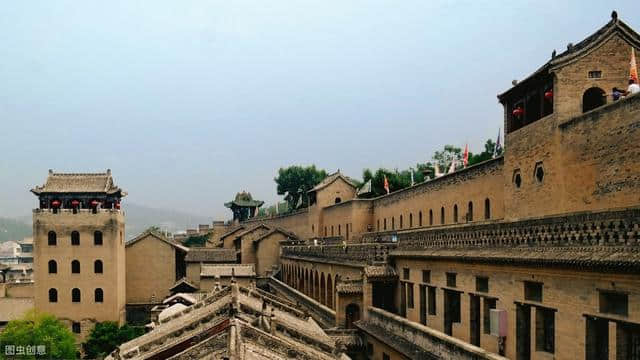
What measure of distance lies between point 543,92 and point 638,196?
5.97 metres

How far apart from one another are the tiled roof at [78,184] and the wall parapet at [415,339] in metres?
33.9

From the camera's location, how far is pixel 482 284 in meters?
17.9

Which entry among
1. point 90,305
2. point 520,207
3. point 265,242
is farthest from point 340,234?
point 520,207

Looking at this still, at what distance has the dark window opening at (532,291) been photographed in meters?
14.6

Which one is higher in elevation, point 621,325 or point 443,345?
point 621,325

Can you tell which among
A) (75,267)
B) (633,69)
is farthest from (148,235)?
(633,69)

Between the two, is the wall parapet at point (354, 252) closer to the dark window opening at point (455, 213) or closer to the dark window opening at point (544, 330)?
the dark window opening at point (455, 213)

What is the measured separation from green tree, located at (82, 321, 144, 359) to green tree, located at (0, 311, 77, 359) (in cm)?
187

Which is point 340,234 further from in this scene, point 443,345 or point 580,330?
point 580,330

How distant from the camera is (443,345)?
17.9m

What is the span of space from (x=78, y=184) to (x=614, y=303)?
49.8m

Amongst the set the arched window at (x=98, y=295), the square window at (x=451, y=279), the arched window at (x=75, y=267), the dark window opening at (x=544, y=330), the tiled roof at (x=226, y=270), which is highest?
the square window at (x=451, y=279)

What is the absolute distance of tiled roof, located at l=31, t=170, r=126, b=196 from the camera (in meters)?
55.0

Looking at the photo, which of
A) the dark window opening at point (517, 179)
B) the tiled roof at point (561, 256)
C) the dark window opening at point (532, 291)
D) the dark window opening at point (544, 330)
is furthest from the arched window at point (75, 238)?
the dark window opening at point (544, 330)
